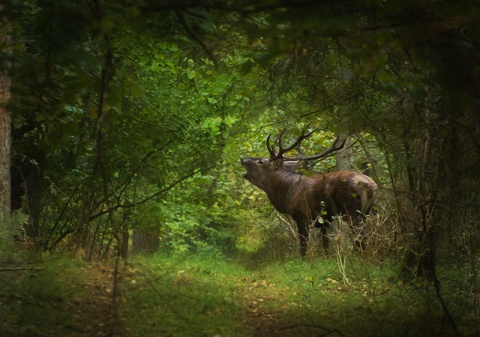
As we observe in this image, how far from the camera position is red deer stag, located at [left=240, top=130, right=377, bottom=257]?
11125 mm

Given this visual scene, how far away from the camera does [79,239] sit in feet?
30.6

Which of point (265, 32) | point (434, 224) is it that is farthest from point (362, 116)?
point (265, 32)

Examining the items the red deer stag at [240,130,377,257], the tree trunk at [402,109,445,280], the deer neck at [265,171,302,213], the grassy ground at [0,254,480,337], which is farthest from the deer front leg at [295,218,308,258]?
the tree trunk at [402,109,445,280]

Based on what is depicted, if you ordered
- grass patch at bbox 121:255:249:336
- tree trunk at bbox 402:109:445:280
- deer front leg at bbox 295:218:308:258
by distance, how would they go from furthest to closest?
deer front leg at bbox 295:218:308:258
tree trunk at bbox 402:109:445:280
grass patch at bbox 121:255:249:336

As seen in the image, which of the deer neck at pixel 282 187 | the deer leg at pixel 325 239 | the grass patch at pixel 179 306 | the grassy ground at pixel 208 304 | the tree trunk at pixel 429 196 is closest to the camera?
the grassy ground at pixel 208 304

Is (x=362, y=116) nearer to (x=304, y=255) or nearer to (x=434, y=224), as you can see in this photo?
→ (x=434, y=224)

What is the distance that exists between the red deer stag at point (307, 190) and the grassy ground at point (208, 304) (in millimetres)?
2811

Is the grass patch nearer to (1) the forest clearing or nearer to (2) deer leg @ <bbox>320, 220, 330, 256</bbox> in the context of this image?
(1) the forest clearing

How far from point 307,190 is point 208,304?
254 inches

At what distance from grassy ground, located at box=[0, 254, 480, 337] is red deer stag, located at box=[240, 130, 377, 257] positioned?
111 inches

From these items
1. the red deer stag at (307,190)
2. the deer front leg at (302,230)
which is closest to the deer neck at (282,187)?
the red deer stag at (307,190)

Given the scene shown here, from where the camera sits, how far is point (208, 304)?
19.5 feet

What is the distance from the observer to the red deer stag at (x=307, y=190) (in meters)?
11.1

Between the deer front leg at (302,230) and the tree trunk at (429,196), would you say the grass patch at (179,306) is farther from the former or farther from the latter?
the deer front leg at (302,230)
